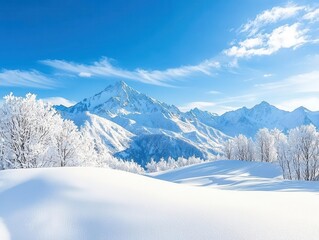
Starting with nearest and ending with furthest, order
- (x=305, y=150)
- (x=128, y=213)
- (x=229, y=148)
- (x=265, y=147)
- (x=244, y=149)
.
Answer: (x=128, y=213)
(x=305, y=150)
(x=265, y=147)
(x=244, y=149)
(x=229, y=148)

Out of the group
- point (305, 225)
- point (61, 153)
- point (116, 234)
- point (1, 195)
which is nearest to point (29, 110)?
point (61, 153)

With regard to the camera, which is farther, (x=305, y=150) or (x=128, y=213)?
(x=305, y=150)

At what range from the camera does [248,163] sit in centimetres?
7138

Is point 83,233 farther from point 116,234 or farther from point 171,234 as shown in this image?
point 171,234

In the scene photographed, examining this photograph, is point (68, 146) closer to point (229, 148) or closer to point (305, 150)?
point (305, 150)

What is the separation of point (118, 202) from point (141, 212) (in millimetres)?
890

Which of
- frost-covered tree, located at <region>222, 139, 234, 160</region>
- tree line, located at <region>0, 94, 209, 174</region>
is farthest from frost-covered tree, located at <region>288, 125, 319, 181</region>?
tree line, located at <region>0, 94, 209, 174</region>

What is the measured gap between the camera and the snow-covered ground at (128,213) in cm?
642

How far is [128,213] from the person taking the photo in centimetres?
730

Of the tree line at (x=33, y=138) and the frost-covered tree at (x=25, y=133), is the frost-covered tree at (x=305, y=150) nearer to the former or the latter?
the tree line at (x=33, y=138)

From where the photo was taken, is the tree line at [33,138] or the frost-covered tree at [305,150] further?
the frost-covered tree at [305,150]

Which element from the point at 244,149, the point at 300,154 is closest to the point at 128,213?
the point at 300,154

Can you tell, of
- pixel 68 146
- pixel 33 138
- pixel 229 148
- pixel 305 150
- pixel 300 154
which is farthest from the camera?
pixel 229 148

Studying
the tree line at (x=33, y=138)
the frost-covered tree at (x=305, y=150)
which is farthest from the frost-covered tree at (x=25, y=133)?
the frost-covered tree at (x=305, y=150)
